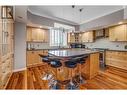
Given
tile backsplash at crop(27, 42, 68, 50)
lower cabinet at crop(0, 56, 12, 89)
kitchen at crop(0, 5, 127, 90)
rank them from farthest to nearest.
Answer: tile backsplash at crop(27, 42, 68, 50)
kitchen at crop(0, 5, 127, 90)
lower cabinet at crop(0, 56, 12, 89)

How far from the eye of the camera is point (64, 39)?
817cm

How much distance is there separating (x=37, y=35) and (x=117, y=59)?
4.36 meters

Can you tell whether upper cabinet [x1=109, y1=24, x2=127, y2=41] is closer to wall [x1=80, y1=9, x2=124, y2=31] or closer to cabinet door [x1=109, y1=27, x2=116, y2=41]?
cabinet door [x1=109, y1=27, x2=116, y2=41]

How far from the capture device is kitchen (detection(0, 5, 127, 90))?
134 inches

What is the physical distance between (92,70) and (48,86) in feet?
5.61

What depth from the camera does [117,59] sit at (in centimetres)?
550

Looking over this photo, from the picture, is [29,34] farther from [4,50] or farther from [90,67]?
[90,67]

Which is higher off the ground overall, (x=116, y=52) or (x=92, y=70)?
(x=116, y=52)

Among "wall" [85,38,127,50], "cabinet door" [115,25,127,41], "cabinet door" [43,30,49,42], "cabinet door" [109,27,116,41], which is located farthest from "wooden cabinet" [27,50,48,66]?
"cabinet door" [115,25,127,41]

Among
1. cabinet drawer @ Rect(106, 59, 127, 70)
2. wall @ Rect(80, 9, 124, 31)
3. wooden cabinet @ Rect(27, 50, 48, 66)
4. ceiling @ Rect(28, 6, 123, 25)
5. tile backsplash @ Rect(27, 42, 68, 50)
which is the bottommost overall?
cabinet drawer @ Rect(106, 59, 127, 70)

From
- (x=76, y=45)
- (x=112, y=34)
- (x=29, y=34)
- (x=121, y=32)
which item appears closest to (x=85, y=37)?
(x=76, y=45)
